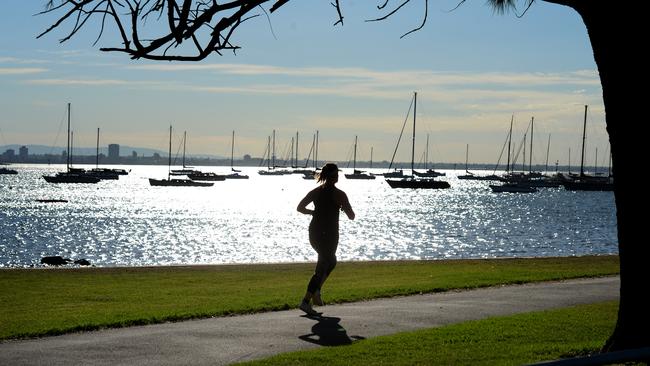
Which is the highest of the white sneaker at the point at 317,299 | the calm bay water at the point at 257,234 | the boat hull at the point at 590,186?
Answer: the white sneaker at the point at 317,299

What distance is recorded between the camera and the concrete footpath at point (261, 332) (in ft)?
30.4

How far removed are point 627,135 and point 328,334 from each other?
12.9ft

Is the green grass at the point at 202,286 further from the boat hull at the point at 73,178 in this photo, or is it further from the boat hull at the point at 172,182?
the boat hull at the point at 172,182

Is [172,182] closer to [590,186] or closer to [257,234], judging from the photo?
[590,186]

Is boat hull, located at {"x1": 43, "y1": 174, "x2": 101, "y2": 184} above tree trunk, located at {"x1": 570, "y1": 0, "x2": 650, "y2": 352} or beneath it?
beneath

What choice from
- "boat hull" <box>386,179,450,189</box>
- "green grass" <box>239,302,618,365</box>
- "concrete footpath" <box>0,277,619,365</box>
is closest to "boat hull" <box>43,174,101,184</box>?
"boat hull" <box>386,179,450,189</box>

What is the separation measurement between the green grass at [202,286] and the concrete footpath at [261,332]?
0.63 m

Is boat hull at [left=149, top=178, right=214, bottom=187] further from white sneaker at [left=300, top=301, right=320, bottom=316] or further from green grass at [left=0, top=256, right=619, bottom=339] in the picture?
white sneaker at [left=300, top=301, right=320, bottom=316]

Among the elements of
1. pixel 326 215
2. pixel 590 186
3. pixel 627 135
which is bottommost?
pixel 590 186

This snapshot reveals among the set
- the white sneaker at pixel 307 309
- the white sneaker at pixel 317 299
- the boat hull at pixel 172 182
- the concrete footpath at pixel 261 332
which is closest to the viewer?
the concrete footpath at pixel 261 332

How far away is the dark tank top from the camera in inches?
468

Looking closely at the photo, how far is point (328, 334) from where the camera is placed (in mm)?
10555

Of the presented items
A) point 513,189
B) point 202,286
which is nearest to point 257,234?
point 202,286

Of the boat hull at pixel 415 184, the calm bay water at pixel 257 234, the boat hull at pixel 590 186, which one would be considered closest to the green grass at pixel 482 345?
the calm bay water at pixel 257 234
